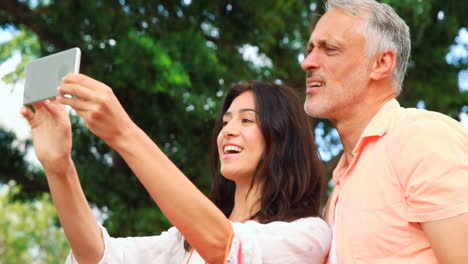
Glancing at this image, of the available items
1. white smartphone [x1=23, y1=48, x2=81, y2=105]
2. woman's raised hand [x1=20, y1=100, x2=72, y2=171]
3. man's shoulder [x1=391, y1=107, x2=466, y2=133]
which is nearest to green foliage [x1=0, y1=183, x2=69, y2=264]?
woman's raised hand [x1=20, y1=100, x2=72, y2=171]

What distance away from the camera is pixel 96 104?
1908 millimetres

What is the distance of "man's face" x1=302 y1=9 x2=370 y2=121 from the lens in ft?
8.90

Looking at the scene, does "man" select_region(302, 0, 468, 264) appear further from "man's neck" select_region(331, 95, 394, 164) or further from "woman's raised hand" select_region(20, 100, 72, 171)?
"woman's raised hand" select_region(20, 100, 72, 171)

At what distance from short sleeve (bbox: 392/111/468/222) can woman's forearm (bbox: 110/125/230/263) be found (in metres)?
0.58

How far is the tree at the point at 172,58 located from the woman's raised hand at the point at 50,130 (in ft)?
12.6

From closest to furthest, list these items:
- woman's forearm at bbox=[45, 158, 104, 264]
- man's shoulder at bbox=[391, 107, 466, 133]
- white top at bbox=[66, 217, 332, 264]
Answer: man's shoulder at bbox=[391, 107, 466, 133] < white top at bbox=[66, 217, 332, 264] < woman's forearm at bbox=[45, 158, 104, 264]

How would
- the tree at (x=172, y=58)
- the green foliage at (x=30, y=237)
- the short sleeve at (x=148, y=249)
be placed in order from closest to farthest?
the short sleeve at (x=148, y=249), the tree at (x=172, y=58), the green foliage at (x=30, y=237)

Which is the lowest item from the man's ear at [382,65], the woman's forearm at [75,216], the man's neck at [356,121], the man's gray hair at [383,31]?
the woman's forearm at [75,216]

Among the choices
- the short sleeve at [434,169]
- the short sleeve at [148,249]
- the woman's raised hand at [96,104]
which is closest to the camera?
the woman's raised hand at [96,104]

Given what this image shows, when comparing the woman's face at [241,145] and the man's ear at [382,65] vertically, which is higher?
the man's ear at [382,65]

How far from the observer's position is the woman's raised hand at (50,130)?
8.16ft

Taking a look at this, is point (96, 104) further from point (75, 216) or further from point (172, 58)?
point (172, 58)

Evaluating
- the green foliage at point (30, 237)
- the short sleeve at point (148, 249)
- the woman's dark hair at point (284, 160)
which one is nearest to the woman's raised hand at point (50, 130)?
the short sleeve at point (148, 249)

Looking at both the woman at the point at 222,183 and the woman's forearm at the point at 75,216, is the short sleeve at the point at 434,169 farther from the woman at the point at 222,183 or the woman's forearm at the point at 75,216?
the woman's forearm at the point at 75,216
